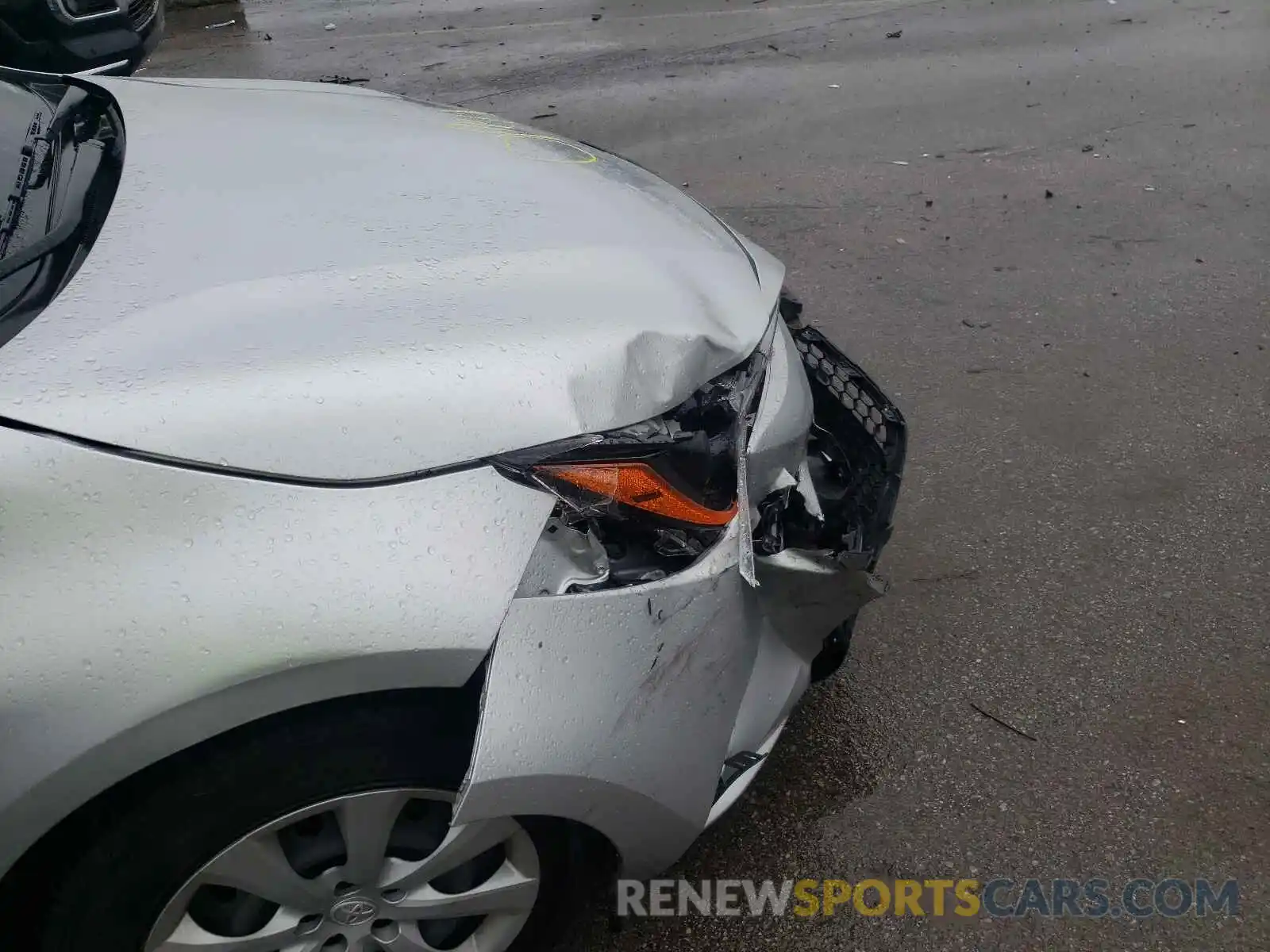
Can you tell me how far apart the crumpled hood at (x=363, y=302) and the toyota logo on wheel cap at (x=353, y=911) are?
704 mm

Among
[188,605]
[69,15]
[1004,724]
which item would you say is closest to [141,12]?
[69,15]

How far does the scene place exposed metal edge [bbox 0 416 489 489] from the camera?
1.35 meters

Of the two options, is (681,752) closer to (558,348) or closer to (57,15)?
(558,348)

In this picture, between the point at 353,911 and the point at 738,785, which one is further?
the point at 738,785

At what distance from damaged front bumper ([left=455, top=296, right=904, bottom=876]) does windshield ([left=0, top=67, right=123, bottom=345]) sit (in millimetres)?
887

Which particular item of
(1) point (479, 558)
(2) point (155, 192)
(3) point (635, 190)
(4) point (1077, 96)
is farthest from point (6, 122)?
(4) point (1077, 96)

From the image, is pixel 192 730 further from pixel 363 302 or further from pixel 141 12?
pixel 141 12

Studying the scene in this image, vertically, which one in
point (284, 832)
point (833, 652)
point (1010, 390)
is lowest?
point (1010, 390)

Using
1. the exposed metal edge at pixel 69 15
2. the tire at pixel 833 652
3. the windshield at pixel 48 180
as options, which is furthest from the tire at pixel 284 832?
the exposed metal edge at pixel 69 15

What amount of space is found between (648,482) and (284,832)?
0.76 metres

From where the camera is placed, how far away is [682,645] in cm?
163

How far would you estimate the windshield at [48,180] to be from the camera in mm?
1619

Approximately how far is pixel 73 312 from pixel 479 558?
71cm

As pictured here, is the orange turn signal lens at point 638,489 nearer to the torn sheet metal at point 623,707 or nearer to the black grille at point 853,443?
the torn sheet metal at point 623,707
